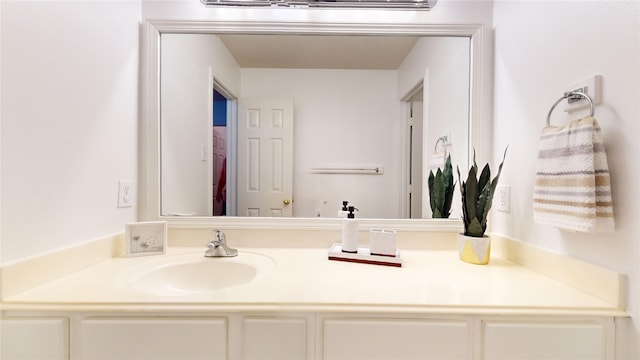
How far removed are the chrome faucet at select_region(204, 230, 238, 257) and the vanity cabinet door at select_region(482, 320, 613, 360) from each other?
0.90 metres

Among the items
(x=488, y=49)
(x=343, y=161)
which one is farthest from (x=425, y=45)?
(x=343, y=161)

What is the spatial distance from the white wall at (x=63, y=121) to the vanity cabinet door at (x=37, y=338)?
171mm

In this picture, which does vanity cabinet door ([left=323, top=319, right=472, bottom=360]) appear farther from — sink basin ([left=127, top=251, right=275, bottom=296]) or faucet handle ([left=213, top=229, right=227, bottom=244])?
faucet handle ([left=213, top=229, right=227, bottom=244])

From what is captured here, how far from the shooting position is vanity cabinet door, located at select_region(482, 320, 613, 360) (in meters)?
0.69

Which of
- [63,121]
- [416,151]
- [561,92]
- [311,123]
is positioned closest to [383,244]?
[416,151]

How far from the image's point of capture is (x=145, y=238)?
1.11 meters

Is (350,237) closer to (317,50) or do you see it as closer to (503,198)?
(503,198)

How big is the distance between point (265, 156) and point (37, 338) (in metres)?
0.91

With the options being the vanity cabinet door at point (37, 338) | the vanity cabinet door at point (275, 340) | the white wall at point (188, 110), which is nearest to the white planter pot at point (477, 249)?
the vanity cabinet door at point (275, 340)

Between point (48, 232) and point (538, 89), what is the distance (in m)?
1.63

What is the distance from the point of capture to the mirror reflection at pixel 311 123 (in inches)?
50.8

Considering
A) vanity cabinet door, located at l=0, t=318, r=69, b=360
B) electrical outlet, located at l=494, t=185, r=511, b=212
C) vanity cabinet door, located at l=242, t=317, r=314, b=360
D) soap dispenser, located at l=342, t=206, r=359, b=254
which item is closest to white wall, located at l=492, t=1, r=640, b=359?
electrical outlet, located at l=494, t=185, r=511, b=212

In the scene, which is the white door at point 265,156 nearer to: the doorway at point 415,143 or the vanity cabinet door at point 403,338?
the doorway at point 415,143

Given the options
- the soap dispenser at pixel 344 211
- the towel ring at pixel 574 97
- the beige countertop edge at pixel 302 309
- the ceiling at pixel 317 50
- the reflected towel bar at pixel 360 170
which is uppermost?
the ceiling at pixel 317 50
